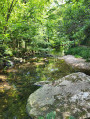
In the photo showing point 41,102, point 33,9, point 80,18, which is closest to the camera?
point 41,102

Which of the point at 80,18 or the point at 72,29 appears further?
the point at 72,29

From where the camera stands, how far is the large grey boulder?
2678 millimetres

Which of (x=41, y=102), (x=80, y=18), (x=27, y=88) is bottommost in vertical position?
(x=27, y=88)

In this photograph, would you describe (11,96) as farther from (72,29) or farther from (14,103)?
(72,29)

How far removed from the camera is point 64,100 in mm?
3105

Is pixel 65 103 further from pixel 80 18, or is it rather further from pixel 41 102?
pixel 80 18

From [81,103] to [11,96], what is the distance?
96.3 inches

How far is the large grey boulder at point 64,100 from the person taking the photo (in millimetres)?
2678

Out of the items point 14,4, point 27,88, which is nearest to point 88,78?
point 27,88

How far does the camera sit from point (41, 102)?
3.14 meters

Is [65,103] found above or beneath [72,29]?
beneath

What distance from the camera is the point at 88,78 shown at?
4234 mm

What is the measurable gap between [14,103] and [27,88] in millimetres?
1195

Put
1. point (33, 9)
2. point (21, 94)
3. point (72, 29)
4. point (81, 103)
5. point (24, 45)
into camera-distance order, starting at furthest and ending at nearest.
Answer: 1. point (24, 45)
2. point (33, 9)
3. point (72, 29)
4. point (21, 94)
5. point (81, 103)
